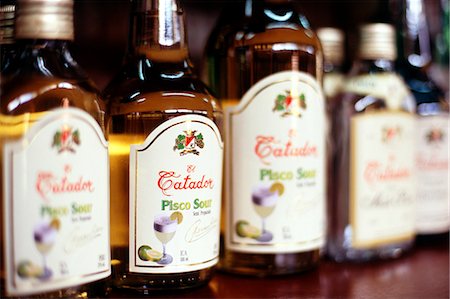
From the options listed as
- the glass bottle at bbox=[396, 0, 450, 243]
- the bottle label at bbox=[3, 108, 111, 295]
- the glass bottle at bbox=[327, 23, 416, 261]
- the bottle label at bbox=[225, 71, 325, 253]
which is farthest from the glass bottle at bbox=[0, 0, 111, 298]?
the glass bottle at bbox=[396, 0, 450, 243]

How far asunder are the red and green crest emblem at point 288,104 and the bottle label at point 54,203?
201 mm

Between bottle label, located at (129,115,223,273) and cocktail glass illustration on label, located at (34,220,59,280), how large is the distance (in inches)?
3.7

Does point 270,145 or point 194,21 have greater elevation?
point 194,21

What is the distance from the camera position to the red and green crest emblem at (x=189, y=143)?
628 millimetres

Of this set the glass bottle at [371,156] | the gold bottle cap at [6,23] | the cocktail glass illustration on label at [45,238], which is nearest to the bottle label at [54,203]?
the cocktail glass illustration on label at [45,238]

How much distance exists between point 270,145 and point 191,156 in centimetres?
11

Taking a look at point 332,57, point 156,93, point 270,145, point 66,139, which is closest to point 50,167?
point 66,139

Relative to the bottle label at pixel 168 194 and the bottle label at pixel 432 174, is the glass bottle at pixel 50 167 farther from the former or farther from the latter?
the bottle label at pixel 432 174

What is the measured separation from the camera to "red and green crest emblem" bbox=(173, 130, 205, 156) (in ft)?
2.06

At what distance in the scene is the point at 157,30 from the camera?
658 millimetres

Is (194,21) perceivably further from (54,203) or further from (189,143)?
(54,203)

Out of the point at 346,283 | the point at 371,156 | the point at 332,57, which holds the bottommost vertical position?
the point at 346,283
